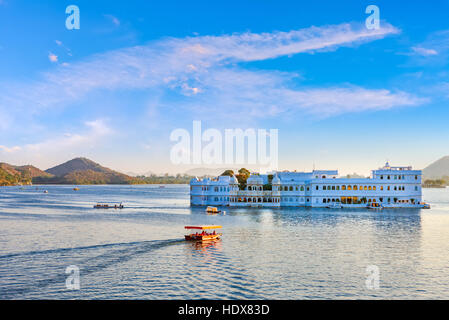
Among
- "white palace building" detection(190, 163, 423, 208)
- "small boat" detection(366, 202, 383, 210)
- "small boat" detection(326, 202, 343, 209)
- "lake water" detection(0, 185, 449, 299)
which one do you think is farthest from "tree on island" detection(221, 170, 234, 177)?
"lake water" detection(0, 185, 449, 299)

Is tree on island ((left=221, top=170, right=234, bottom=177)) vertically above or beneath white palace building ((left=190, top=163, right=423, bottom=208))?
above

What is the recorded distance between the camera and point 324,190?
354 feet

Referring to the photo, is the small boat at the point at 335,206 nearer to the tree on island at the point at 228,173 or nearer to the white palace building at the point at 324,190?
the white palace building at the point at 324,190

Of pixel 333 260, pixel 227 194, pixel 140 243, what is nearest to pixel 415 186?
pixel 227 194

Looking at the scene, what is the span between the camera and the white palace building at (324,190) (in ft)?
347

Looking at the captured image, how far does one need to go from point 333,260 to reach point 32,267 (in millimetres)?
29240

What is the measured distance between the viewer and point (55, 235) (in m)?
54.6

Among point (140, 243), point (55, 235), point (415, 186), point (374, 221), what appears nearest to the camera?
point (140, 243)

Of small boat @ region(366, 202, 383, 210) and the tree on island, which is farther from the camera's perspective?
the tree on island

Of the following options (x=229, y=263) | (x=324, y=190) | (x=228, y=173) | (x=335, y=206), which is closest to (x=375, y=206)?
(x=335, y=206)

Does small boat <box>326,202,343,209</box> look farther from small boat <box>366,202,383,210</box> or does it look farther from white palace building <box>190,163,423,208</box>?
small boat <box>366,202,383,210</box>

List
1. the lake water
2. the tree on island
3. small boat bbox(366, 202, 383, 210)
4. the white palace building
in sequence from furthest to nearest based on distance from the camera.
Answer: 1. the tree on island
2. the white palace building
3. small boat bbox(366, 202, 383, 210)
4. the lake water

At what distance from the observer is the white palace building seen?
10569cm
